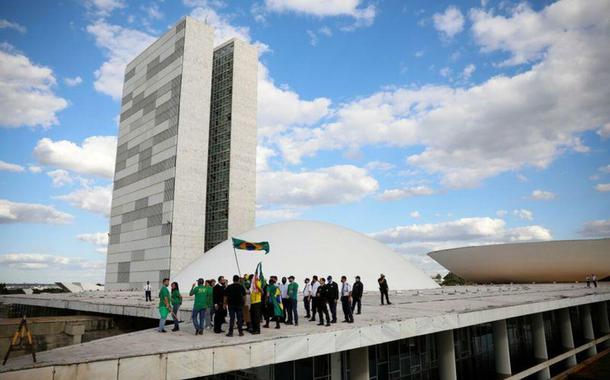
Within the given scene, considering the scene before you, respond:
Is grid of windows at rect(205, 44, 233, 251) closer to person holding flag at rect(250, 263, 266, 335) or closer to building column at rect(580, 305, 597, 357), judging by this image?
building column at rect(580, 305, 597, 357)

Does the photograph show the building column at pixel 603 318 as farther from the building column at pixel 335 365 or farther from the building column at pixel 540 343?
the building column at pixel 335 365

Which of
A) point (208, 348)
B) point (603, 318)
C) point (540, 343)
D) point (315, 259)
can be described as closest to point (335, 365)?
point (208, 348)

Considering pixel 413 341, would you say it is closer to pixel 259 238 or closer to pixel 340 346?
pixel 340 346

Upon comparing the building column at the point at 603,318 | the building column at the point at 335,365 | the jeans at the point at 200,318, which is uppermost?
the jeans at the point at 200,318

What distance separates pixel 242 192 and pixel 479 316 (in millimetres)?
52808

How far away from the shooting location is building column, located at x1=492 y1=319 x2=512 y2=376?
20.6 m

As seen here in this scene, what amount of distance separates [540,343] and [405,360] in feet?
38.3

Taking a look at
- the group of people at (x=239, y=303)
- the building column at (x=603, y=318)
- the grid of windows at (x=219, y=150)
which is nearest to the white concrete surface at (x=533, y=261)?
the building column at (x=603, y=318)

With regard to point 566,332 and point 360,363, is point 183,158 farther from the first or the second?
point 360,363

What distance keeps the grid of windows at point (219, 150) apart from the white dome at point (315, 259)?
25514mm

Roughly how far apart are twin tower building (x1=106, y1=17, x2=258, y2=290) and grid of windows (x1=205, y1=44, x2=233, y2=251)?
0.18 meters

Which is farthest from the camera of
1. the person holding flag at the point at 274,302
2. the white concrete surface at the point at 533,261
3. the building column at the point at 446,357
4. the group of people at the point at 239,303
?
the white concrete surface at the point at 533,261

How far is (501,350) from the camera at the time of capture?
20.9 meters

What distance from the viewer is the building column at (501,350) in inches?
811
